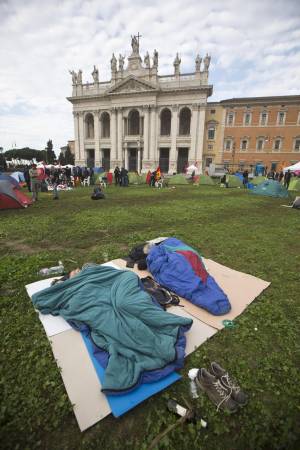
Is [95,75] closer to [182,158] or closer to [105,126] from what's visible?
[105,126]

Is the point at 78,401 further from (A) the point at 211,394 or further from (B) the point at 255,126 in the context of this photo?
(B) the point at 255,126

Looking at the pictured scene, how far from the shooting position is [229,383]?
7.42 feet

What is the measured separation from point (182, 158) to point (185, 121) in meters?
7.51

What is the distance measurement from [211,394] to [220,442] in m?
0.36

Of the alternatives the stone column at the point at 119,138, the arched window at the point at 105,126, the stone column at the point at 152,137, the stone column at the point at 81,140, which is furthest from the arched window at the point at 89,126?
the stone column at the point at 152,137

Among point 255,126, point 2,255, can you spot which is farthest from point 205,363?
point 255,126

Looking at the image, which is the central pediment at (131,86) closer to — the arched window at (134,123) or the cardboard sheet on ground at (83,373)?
the arched window at (134,123)

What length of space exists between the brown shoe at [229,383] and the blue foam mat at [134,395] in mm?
386

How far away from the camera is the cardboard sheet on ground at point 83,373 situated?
2074 millimetres

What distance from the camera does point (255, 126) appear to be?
4447 centimetres

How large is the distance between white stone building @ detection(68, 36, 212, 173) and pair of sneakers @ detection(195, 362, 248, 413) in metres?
40.8

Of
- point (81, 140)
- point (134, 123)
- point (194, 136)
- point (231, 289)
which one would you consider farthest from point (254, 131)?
point (231, 289)

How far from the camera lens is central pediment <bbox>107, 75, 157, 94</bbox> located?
128 feet

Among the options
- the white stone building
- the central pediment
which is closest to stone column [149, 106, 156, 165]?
the white stone building
